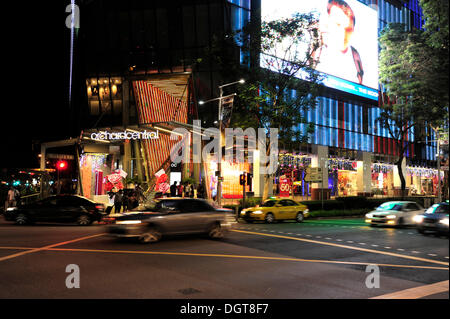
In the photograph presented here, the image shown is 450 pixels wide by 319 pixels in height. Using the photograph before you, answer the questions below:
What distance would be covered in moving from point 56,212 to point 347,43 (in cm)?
4167

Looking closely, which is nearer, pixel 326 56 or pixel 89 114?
pixel 89 114

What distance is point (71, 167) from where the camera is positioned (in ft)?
161

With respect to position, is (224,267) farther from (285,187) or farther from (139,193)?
(285,187)

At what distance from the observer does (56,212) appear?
1839 cm

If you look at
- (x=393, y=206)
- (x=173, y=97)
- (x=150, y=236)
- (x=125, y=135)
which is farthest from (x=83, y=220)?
(x=173, y=97)

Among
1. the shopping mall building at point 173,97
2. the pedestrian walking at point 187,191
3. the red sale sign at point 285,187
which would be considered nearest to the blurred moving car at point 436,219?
the shopping mall building at point 173,97

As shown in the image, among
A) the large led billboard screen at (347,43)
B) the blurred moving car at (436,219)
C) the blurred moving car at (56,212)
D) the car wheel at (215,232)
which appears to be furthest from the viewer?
the large led billboard screen at (347,43)

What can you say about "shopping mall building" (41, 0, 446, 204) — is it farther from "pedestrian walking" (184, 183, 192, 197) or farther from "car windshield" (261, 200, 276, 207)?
"car windshield" (261, 200, 276, 207)

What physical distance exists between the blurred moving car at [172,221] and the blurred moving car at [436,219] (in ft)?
30.3

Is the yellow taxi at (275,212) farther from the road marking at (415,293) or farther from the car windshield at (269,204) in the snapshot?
the road marking at (415,293)

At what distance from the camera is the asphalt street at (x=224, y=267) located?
6707 millimetres

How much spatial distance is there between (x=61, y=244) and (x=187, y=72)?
903 inches

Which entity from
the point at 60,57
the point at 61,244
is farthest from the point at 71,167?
the point at 61,244

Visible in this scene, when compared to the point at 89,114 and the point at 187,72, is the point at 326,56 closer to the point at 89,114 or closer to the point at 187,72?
the point at 187,72
